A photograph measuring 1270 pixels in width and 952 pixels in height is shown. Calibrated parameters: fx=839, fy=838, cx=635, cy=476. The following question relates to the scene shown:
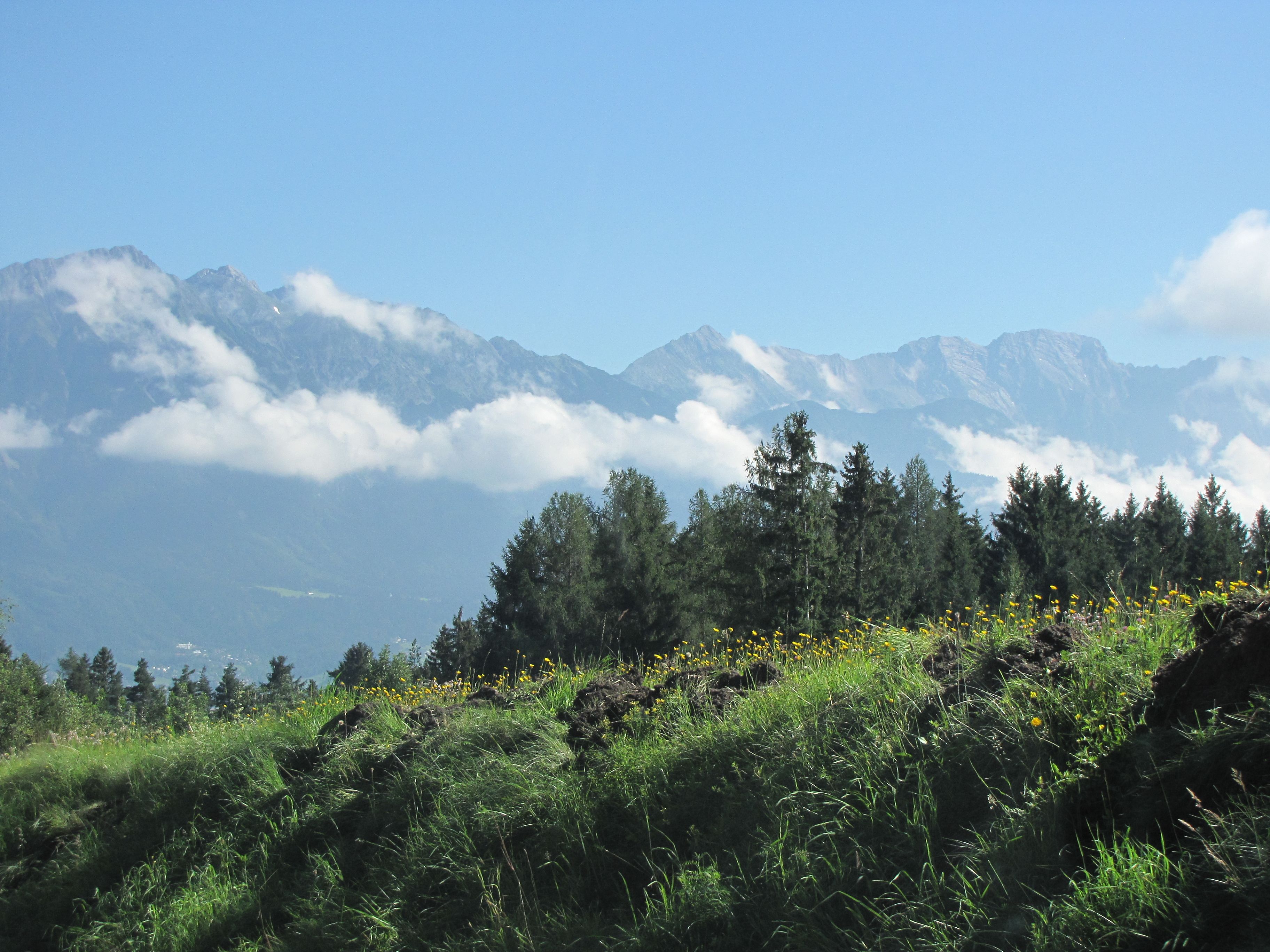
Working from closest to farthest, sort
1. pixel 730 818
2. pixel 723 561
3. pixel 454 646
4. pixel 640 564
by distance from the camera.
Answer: pixel 730 818 < pixel 723 561 < pixel 640 564 < pixel 454 646

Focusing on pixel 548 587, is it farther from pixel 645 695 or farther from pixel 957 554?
pixel 645 695

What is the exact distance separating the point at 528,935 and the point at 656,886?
69cm

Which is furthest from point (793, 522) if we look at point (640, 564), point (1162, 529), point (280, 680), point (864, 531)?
point (280, 680)

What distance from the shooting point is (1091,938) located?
292 centimetres

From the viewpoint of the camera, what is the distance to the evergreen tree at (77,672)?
78.8 meters

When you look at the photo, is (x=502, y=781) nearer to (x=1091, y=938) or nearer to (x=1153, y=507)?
(x=1091, y=938)

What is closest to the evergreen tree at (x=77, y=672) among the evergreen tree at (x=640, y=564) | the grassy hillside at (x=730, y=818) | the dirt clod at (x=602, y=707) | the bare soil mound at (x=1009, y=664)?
the evergreen tree at (x=640, y=564)

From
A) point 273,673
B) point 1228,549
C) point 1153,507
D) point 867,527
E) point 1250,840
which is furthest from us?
point 273,673

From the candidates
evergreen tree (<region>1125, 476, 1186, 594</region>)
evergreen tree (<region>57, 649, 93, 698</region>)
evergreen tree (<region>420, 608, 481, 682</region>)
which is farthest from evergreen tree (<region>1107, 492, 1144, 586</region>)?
evergreen tree (<region>57, 649, 93, 698</region>)

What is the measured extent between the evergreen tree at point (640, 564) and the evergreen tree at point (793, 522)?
7.59 metres

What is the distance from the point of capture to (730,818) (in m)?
4.43

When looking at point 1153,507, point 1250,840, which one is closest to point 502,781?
point 1250,840

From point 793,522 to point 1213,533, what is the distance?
147 ft

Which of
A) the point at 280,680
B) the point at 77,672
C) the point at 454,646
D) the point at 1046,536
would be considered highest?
the point at 1046,536
